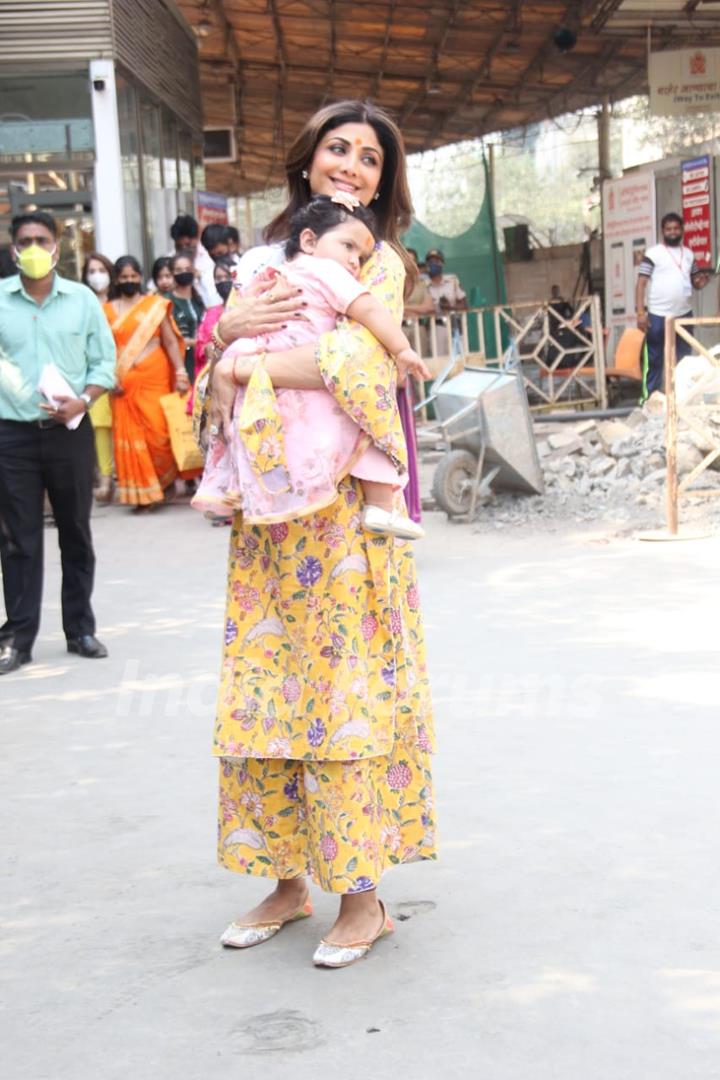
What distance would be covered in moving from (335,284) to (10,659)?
342 cm

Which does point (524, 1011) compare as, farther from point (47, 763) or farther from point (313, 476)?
point (47, 763)

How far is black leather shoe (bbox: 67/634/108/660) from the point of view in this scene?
607 centimetres

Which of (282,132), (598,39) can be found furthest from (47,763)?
(282,132)

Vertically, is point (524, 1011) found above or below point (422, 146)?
below

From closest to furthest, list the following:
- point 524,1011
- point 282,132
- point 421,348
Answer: point 524,1011, point 421,348, point 282,132

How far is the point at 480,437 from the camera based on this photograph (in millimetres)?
8844

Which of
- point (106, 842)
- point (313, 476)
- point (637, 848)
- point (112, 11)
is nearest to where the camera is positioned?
point (313, 476)

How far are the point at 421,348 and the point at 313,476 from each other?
12807 mm

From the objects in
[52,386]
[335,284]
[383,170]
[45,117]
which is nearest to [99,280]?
[45,117]

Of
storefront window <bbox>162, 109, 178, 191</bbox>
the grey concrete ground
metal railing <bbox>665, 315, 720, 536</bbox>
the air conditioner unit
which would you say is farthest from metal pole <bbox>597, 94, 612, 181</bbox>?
the grey concrete ground

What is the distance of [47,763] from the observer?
180 inches

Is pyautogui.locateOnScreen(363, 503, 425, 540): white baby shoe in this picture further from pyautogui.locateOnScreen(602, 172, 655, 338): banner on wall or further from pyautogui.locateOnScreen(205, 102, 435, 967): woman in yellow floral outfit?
pyautogui.locateOnScreen(602, 172, 655, 338): banner on wall

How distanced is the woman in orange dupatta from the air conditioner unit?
41.4 ft

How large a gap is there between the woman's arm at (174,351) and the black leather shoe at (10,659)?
4.38 metres
